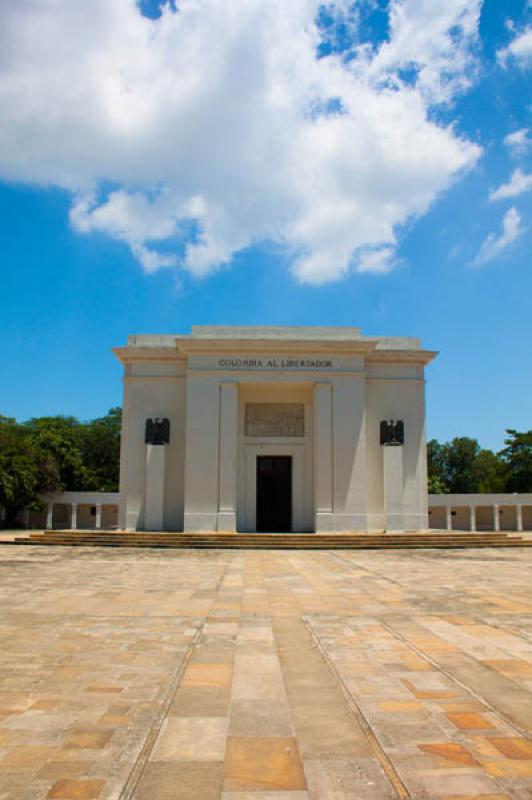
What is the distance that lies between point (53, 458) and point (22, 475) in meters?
4.61

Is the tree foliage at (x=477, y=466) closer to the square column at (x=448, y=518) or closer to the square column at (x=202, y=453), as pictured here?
the square column at (x=448, y=518)

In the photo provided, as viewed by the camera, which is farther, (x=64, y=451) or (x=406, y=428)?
(x=64, y=451)

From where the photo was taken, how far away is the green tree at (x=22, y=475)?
32.1 m

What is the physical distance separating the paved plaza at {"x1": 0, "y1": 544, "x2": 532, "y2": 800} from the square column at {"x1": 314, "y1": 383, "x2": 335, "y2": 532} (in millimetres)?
14524

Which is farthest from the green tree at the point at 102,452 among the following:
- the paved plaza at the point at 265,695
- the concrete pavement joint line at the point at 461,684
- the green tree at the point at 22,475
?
the concrete pavement joint line at the point at 461,684

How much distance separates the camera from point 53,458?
36.8 meters

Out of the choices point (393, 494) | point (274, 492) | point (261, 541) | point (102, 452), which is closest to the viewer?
point (261, 541)

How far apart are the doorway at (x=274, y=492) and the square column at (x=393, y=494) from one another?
160 inches

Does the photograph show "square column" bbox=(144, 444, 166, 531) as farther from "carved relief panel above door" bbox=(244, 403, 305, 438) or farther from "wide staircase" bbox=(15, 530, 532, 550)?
"carved relief panel above door" bbox=(244, 403, 305, 438)

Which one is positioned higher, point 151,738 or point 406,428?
point 406,428

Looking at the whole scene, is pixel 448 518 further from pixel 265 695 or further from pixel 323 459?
pixel 265 695

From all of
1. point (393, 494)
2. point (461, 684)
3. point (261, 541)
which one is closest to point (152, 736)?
point (461, 684)

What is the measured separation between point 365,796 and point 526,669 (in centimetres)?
289

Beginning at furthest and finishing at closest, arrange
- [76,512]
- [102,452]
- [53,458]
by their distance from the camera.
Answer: [102,452], [53,458], [76,512]
